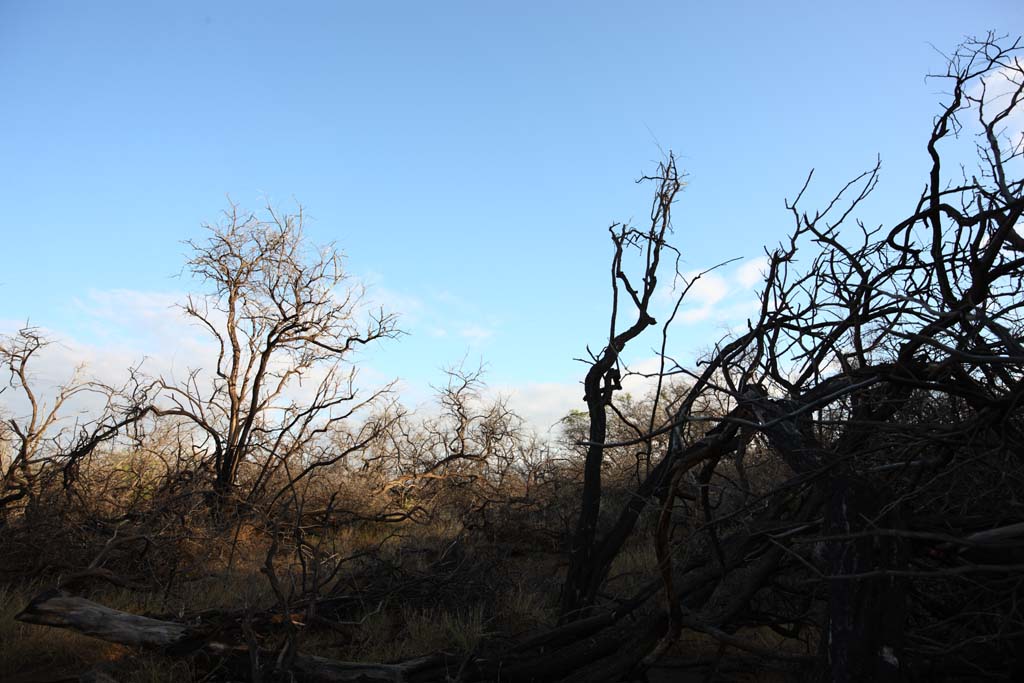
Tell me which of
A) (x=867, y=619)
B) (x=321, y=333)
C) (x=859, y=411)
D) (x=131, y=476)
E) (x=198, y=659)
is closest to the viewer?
(x=867, y=619)

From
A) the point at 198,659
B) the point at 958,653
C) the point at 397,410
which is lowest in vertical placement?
the point at 198,659

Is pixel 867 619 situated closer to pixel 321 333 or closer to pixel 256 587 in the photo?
pixel 256 587

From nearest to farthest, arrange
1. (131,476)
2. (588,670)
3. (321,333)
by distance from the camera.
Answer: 1. (588,670)
2. (131,476)
3. (321,333)

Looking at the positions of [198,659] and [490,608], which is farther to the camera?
[490,608]

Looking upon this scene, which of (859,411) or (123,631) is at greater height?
(859,411)

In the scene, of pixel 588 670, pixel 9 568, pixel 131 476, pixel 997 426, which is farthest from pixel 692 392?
pixel 131 476

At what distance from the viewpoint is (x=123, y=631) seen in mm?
4809

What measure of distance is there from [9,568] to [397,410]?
6.93 m

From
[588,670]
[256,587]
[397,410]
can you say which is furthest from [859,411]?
[397,410]

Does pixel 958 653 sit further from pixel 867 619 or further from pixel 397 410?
pixel 397 410

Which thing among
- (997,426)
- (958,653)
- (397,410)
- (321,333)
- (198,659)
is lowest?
(198,659)

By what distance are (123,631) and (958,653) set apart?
4.98 meters

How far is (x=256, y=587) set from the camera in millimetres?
7539

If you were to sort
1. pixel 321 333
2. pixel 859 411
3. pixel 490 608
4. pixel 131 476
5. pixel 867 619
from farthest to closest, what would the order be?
pixel 321 333 < pixel 131 476 < pixel 490 608 < pixel 859 411 < pixel 867 619
